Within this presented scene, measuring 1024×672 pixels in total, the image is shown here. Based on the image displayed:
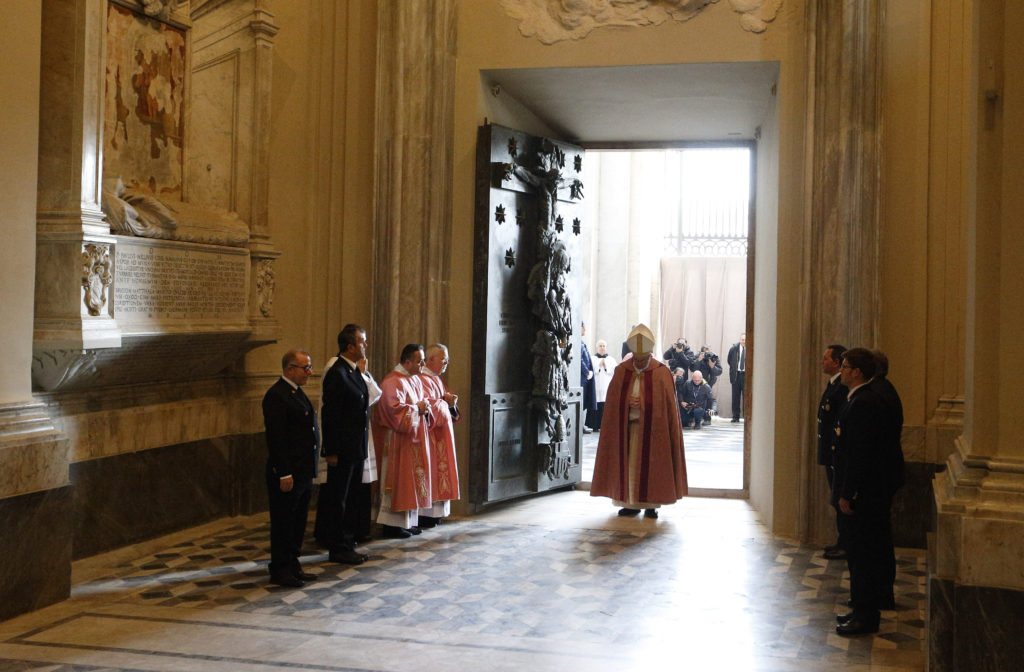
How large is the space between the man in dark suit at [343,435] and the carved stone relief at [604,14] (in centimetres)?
330

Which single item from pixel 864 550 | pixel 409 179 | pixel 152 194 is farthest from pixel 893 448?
pixel 152 194

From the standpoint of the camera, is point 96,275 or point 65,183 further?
point 96,275

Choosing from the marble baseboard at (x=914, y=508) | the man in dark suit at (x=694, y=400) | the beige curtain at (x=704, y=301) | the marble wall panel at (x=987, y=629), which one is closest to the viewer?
the marble wall panel at (x=987, y=629)

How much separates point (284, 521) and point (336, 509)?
0.72 m

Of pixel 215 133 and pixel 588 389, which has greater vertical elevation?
pixel 215 133

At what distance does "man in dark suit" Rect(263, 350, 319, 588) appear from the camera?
6.39 meters

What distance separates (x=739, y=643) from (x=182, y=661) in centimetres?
275

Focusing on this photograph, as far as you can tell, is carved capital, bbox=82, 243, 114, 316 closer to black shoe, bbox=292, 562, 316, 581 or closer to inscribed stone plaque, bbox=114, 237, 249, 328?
inscribed stone plaque, bbox=114, 237, 249, 328

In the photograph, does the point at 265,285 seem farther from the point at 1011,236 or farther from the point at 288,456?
the point at 1011,236

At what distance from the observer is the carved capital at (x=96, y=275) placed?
639 cm

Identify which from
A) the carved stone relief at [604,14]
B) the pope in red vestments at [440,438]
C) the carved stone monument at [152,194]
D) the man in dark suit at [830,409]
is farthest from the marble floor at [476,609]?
the carved stone relief at [604,14]

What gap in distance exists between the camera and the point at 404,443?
7.94 metres

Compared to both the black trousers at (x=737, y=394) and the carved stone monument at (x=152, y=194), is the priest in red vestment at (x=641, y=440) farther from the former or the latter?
the black trousers at (x=737, y=394)

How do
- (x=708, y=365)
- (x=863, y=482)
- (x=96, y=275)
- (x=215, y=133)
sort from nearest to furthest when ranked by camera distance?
(x=863, y=482)
(x=96, y=275)
(x=215, y=133)
(x=708, y=365)
